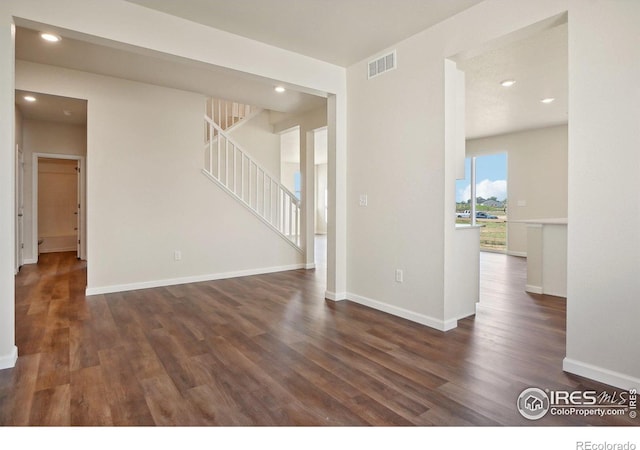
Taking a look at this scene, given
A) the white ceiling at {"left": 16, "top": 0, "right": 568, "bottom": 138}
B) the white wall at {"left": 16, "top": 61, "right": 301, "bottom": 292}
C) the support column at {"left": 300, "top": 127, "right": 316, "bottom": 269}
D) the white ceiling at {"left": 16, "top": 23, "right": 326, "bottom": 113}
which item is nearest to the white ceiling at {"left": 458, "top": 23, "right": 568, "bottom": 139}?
the white ceiling at {"left": 16, "top": 0, "right": 568, "bottom": 138}

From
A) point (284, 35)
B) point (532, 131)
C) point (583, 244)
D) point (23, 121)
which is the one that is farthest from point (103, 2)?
point (532, 131)

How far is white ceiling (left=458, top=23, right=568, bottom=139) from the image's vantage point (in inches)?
145

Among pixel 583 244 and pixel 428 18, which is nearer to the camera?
pixel 583 244

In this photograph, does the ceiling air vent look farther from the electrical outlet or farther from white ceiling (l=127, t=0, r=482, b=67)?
the electrical outlet

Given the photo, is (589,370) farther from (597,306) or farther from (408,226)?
(408,226)

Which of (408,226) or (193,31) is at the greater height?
(193,31)

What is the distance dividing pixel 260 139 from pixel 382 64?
3937 mm

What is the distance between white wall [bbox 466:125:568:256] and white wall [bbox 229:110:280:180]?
5025mm

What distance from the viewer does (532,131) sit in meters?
7.53

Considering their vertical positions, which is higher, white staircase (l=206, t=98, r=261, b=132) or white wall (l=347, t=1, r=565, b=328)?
white staircase (l=206, t=98, r=261, b=132)

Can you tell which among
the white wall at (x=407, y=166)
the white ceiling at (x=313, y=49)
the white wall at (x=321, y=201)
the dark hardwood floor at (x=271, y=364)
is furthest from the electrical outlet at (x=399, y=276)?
the white wall at (x=321, y=201)

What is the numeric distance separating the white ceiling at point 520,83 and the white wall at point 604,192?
64 cm

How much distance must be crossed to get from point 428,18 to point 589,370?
9.39ft
